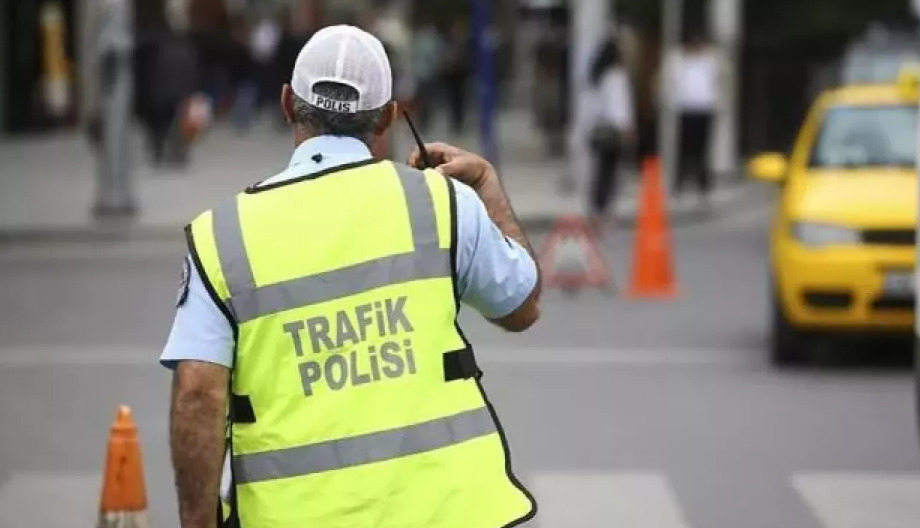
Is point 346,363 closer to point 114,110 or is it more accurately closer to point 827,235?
point 827,235

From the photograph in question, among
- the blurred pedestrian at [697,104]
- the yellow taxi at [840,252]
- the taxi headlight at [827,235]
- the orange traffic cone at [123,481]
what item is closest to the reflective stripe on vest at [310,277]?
the orange traffic cone at [123,481]

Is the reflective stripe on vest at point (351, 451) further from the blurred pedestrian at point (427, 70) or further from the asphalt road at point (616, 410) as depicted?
the blurred pedestrian at point (427, 70)

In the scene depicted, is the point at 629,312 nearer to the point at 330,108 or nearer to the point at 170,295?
the point at 170,295

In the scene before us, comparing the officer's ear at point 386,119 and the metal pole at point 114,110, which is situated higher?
the officer's ear at point 386,119

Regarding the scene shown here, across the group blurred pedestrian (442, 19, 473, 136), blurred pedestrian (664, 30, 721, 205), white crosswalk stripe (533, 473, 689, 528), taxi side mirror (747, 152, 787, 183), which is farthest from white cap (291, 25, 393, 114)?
blurred pedestrian (442, 19, 473, 136)

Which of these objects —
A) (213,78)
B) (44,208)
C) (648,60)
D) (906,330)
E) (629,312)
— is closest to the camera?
(906,330)

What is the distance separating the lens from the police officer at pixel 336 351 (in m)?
4.14

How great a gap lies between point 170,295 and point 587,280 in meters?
2.97

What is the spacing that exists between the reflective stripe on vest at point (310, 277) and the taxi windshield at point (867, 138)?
10.1 metres

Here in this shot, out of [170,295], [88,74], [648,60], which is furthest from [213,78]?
[170,295]

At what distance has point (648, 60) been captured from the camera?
3109 cm

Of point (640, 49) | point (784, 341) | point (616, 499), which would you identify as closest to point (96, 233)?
point (784, 341)

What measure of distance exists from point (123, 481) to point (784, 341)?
260 inches

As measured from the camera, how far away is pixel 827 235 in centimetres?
1321
